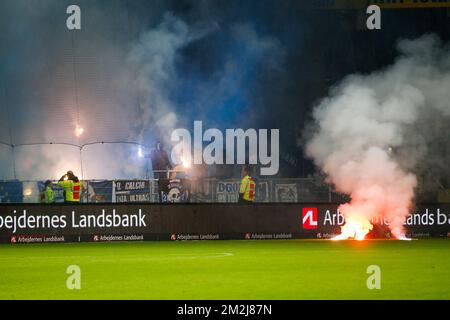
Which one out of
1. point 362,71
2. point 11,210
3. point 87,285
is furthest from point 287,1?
point 87,285

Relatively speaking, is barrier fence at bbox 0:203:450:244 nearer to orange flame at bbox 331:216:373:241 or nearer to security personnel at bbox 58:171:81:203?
orange flame at bbox 331:216:373:241

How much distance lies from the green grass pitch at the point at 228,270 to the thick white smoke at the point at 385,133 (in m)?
2.41

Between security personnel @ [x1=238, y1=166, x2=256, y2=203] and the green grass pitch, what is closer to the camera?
→ the green grass pitch

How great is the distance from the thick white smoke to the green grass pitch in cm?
241

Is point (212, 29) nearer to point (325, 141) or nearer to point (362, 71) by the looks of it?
point (362, 71)

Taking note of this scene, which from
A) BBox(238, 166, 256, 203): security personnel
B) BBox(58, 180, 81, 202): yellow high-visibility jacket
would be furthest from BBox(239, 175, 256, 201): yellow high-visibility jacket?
BBox(58, 180, 81, 202): yellow high-visibility jacket

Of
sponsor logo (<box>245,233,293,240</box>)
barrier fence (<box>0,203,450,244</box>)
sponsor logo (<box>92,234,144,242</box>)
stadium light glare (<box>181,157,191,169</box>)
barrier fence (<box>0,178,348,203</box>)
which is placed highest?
stadium light glare (<box>181,157,191,169</box>)

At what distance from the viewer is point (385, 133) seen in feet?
89.1

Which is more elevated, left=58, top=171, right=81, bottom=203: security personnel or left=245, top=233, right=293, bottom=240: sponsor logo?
left=58, top=171, right=81, bottom=203: security personnel

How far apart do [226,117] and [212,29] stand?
14.1 ft

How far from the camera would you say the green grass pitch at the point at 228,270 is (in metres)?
12.8

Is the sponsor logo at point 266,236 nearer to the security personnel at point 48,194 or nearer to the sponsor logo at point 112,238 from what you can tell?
the sponsor logo at point 112,238

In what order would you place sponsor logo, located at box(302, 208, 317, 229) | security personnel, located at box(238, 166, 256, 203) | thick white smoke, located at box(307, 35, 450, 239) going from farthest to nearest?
security personnel, located at box(238, 166, 256, 203) < sponsor logo, located at box(302, 208, 317, 229) < thick white smoke, located at box(307, 35, 450, 239)

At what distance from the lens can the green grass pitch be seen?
1279cm
